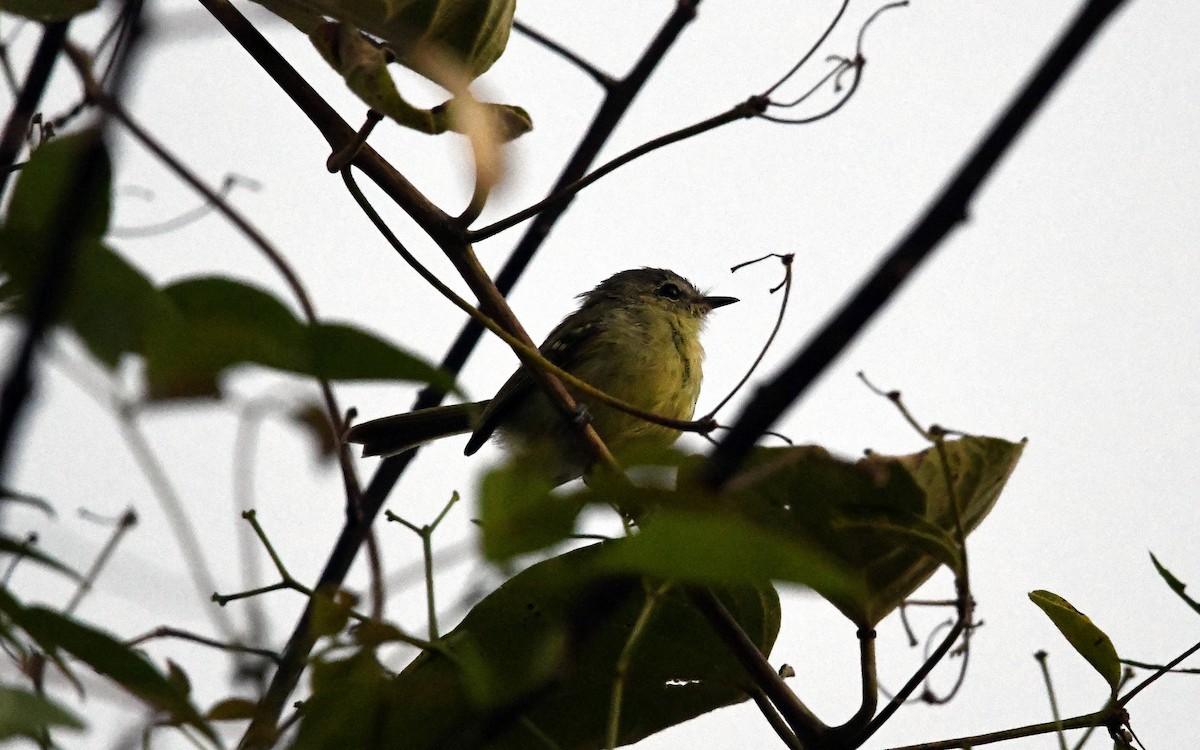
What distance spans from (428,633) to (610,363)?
438 centimetres

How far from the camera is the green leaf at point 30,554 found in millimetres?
1275

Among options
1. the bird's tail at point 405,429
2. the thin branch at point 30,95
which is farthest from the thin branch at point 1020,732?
the bird's tail at point 405,429

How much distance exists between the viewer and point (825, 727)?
2.03m

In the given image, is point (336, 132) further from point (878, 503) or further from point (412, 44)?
point (878, 503)

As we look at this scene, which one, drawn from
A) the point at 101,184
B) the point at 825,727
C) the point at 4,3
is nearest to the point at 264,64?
the point at 4,3

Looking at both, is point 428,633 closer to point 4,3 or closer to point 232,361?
point 232,361

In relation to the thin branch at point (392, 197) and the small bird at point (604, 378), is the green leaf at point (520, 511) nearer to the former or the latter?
the thin branch at point (392, 197)

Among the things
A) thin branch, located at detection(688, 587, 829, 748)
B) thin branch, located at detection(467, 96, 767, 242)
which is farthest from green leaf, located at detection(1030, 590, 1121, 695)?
thin branch, located at detection(467, 96, 767, 242)

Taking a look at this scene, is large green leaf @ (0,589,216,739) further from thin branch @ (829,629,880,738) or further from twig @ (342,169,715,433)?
thin branch @ (829,629,880,738)

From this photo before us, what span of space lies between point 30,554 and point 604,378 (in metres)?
4.49

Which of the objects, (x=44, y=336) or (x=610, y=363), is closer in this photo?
(x=44, y=336)

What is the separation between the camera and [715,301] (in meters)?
7.05

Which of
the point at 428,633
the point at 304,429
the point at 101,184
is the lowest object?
the point at 428,633

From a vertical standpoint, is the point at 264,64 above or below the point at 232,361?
above
